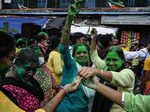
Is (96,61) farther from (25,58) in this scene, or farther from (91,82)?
(91,82)

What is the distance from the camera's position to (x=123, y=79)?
2.37m

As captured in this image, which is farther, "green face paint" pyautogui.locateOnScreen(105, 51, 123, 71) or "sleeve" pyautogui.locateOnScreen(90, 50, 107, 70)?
"sleeve" pyautogui.locateOnScreen(90, 50, 107, 70)

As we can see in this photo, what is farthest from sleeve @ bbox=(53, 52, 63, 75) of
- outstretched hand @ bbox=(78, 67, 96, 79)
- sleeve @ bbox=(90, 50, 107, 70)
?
outstretched hand @ bbox=(78, 67, 96, 79)

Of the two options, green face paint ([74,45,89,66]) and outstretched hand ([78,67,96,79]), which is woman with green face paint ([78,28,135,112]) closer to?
outstretched hand ([78,67,96,79])

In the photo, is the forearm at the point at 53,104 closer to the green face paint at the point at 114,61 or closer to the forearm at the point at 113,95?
the forearm at the point at 113,95

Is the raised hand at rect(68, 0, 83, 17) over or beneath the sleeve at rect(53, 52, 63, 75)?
over

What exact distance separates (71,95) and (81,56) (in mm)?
566

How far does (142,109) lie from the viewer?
1715mm

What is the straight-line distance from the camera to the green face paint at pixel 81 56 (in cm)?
320

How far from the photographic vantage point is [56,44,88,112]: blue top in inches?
114

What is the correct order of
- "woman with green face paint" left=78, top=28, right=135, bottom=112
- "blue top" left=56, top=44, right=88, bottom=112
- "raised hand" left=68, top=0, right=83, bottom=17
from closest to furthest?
"woman with green face paint" left=78, top=28, right=135, bottom=112 → "raised hand" left=68, top=0, right=83, bottom=17 → "blue top" left=56, top=44, right=88, bottom=112

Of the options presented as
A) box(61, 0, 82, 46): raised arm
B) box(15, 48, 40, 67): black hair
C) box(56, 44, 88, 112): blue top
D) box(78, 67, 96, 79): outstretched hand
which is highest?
box(61, 0, 82, 46): raised arm

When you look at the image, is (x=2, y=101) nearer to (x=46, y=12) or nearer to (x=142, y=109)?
(x=142, y=109)

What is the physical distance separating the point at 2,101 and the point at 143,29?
33.6 feet
